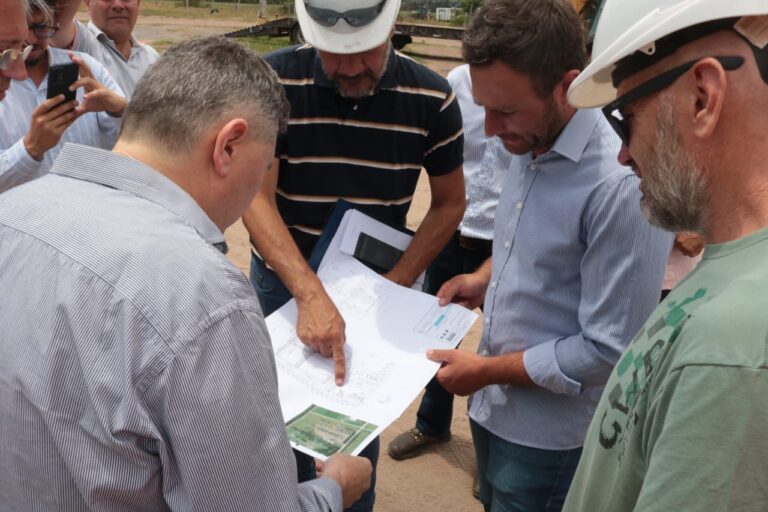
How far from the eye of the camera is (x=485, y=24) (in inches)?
75.2

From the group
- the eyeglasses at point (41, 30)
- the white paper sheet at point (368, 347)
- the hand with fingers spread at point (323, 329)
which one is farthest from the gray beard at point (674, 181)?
the eyeglasses at point (41, 30)

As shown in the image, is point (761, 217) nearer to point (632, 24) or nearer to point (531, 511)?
point (632, 24)

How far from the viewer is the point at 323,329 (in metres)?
2.16

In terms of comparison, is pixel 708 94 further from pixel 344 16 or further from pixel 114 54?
pixel 114 54

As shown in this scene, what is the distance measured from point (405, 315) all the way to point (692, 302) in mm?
1324

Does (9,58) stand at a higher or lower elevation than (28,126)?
higher

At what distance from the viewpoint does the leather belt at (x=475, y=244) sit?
3467mm

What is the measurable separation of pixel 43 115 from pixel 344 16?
3.81 ft

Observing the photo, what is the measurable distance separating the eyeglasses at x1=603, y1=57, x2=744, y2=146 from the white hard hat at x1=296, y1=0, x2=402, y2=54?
1239 mm

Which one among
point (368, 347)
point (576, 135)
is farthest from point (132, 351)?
point (576, 135)

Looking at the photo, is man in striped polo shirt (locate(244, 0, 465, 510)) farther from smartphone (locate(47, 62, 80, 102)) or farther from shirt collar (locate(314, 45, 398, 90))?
smartphone (locate(47, 62, 80, 102))

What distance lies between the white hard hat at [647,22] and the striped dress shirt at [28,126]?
71.1 inches

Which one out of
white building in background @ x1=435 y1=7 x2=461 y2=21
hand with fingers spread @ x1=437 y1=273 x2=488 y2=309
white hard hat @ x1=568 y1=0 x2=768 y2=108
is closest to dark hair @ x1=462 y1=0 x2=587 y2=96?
white hard hat @ x1=568 y1=0 x2=768 y2=108

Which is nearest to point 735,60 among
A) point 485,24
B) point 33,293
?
point 485,24
